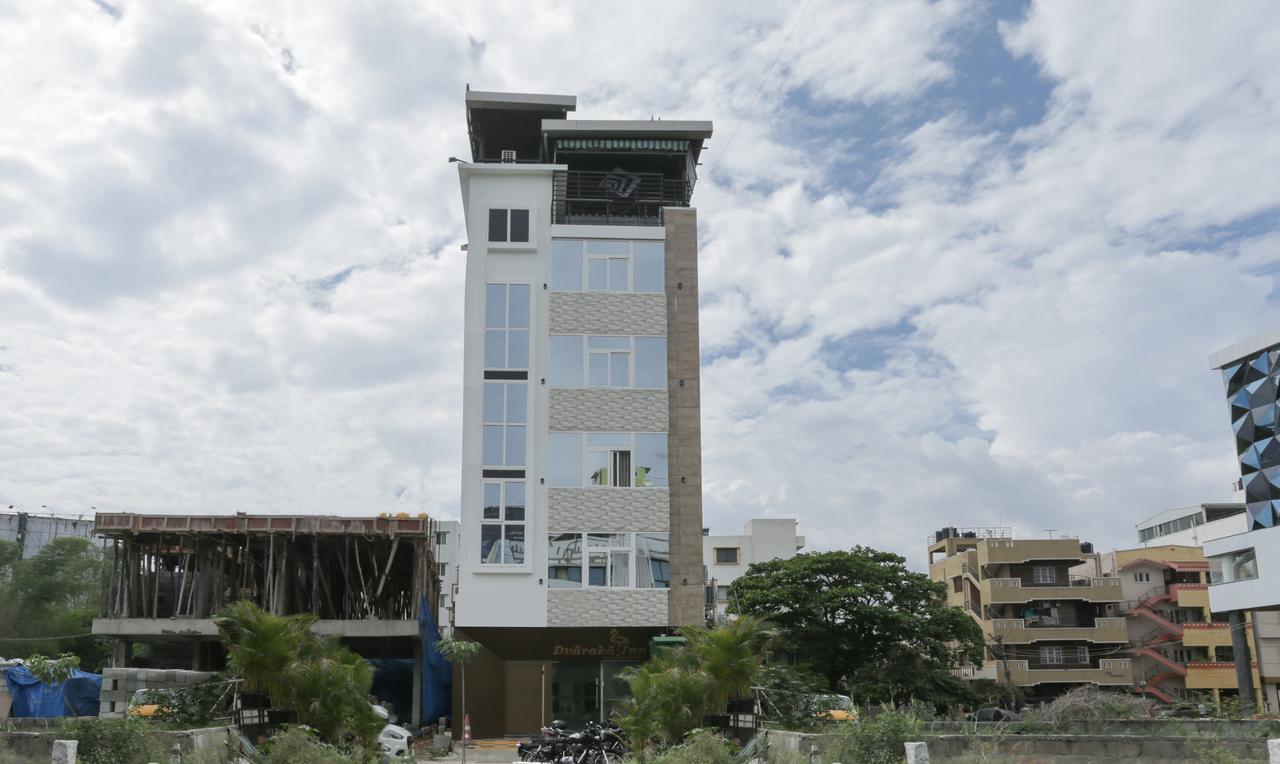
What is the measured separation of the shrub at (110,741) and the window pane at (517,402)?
18608mm

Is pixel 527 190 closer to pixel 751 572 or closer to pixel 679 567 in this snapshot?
pixel 679 567

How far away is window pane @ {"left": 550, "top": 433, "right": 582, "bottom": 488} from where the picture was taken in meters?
33.2

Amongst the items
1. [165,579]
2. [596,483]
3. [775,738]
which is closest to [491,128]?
[596,483]

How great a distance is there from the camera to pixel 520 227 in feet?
114

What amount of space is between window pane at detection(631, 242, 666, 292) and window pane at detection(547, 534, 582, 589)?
795cm

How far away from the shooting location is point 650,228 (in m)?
35.2

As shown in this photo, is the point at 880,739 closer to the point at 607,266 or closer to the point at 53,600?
the point at 607,266

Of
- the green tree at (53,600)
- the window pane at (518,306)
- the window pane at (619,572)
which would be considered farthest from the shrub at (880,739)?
the green tree at (53,600)

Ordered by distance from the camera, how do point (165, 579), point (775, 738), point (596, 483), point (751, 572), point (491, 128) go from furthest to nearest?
point (165, 579) → point (751, 572) → point (491, 128) → point (596, 483) → point (775, 738)

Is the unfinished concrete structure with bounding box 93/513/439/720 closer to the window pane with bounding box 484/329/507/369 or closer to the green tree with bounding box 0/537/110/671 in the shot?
the window pane with bounding box 484/329/507/369

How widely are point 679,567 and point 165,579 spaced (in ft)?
77.4

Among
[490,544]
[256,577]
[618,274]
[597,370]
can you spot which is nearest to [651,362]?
[597,370]

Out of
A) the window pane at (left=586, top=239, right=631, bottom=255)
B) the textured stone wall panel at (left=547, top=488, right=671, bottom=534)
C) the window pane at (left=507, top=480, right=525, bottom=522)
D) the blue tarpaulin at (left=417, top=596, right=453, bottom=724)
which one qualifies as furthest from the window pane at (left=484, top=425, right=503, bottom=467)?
the blue tarpaulin at (left=417, top=596, right=453, bottom=724)

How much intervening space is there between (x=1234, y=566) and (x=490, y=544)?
29.5m
